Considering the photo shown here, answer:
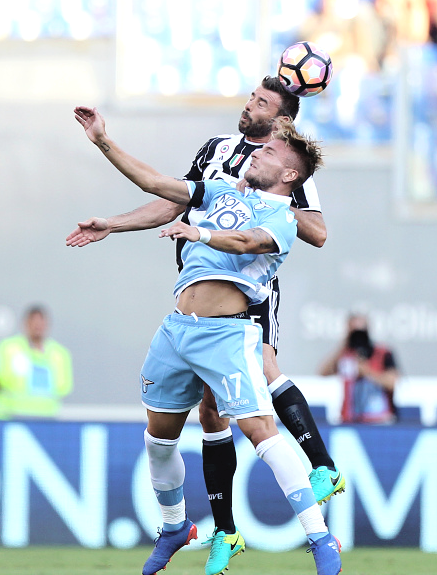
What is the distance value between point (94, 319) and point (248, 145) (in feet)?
22.3

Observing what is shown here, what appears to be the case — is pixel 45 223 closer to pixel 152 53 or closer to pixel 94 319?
pixel 94 319

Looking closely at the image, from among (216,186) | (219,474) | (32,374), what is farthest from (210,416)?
(32,374)

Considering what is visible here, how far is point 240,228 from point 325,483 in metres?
1.34

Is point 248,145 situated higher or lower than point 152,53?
lower

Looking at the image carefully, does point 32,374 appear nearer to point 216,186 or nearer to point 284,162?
point 216,186

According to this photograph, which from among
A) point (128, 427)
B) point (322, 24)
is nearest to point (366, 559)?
point (128, 427)

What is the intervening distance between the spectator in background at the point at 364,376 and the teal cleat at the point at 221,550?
14.5 feet

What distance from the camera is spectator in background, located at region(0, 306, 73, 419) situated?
10.2 m

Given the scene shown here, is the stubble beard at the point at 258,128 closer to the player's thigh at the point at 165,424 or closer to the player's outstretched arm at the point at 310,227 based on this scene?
the player's outstretched arm at the point at 310,227

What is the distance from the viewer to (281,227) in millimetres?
5113

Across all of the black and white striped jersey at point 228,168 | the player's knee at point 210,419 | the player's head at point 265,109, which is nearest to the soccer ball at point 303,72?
the player's head at point 265,109

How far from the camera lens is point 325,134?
1245cm

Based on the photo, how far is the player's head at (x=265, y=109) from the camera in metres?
5.80

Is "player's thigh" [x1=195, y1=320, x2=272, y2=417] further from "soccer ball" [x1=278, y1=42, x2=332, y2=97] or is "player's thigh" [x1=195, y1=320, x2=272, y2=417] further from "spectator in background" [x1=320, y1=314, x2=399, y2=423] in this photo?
"spectator in background" [x1=320, y1=314, x2=399, y2=423]
